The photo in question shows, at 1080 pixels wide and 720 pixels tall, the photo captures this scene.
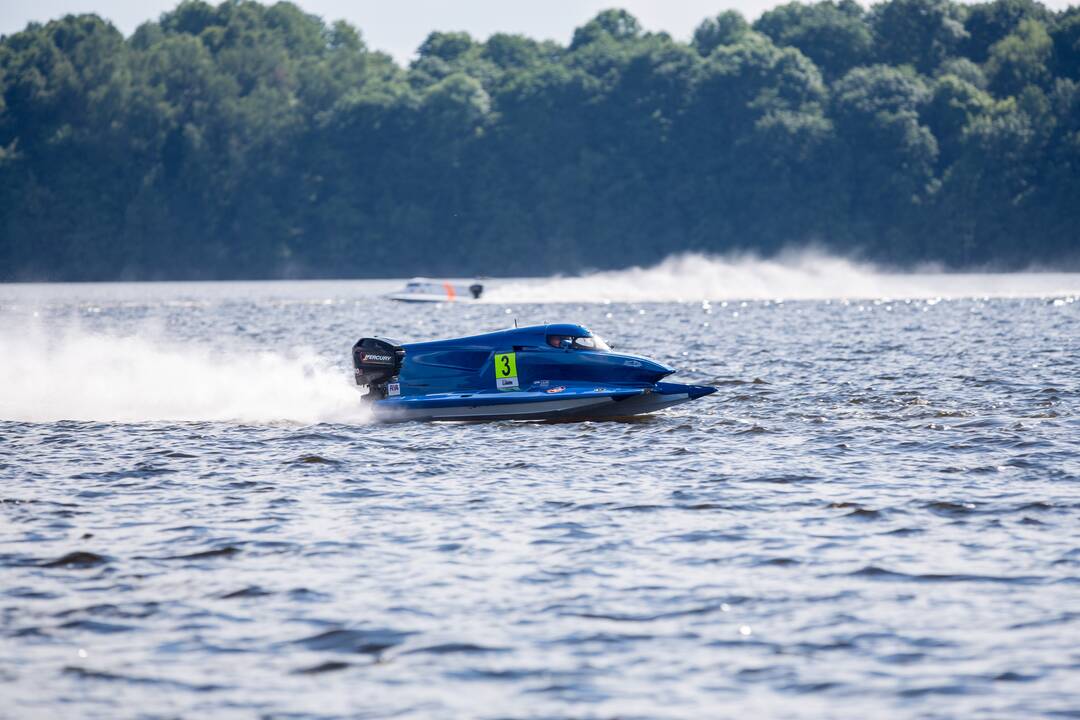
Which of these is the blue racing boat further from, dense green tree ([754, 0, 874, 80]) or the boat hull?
dense green tree ([754, 0, 874, 80])

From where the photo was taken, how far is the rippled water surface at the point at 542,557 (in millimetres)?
11297

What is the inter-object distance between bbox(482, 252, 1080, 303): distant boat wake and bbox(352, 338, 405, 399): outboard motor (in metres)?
63.0

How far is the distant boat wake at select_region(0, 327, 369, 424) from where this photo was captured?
28.4m

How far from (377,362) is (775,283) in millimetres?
83745

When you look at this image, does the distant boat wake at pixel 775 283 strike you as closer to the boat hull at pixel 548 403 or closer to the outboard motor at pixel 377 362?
the outboard motor at pixel 377 362

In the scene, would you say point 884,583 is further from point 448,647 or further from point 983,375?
point 983,375

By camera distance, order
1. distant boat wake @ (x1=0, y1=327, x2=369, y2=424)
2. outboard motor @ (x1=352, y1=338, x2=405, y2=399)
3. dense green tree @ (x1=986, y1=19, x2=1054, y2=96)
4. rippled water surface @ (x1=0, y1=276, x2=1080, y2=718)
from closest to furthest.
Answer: rippled water surface @ (x1=0, y1=276, x2=1080, y2=718), outboard motor @ (x1=352, y1=338, x2=405, y2=399), distant boat wake @ (x1=0, y1=327, x2=369, y2=424), dense green tree @ (x1=986, y1=19, x2=1054, y2=96)

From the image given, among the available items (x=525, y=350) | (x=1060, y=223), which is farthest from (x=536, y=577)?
(x=1060, y=223)

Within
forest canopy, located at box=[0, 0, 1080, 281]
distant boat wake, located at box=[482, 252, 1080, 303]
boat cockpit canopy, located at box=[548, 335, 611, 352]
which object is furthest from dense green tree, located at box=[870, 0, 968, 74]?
boat cockpit canopy, located at box=[548, 335, 611, 352]

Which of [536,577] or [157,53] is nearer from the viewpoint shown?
[536,577]

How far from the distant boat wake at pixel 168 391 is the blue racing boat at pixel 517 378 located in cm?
123

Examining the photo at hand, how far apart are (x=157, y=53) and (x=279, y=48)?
17.0 m

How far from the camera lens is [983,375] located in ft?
112

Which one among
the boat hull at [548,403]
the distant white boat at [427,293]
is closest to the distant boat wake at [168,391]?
the boat hull at [548,403]
